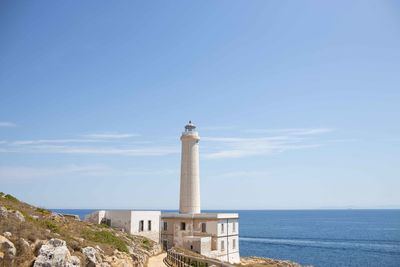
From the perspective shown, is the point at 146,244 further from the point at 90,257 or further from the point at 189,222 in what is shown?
the point at 90,257

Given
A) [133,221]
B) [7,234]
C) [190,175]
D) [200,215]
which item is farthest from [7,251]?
[190,175]

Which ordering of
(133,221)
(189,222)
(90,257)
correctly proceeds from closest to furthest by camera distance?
(90,257), (133,221), (189,222)

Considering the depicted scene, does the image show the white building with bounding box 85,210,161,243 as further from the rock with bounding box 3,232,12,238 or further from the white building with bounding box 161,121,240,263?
the rock with bounding box 3,232,12,238

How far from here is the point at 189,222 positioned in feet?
123

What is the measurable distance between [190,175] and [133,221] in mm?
9141

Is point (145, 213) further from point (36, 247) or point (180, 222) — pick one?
point (36, 247)

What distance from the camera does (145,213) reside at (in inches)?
1374

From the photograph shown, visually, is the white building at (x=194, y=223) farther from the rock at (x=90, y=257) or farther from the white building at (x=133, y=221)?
the rock at (x=90, y=257)

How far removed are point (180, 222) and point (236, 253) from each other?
7.03m

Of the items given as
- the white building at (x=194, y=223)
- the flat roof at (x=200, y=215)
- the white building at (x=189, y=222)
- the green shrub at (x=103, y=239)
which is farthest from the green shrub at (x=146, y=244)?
the flat roof at (x=200, y=215)

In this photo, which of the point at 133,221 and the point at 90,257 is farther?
the point at 133,221

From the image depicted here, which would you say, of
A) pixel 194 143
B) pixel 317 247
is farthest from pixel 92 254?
pixel 317 247

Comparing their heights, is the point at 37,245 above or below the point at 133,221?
A: above

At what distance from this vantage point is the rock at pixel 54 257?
11.4m
